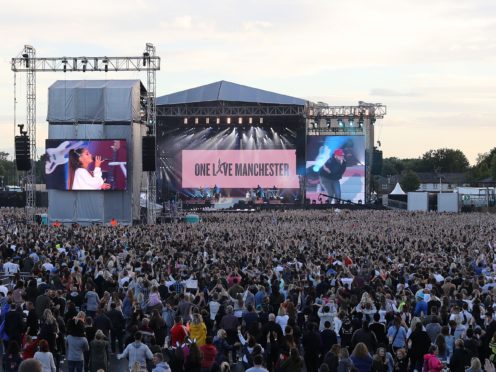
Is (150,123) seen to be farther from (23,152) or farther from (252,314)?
(252,314)

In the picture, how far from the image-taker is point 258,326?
11.7 meters

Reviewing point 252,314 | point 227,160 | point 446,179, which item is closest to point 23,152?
point 227,160

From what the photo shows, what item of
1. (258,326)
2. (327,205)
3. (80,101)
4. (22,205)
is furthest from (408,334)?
(22,205)

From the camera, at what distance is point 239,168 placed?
6644 centimetres

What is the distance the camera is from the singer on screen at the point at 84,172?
4859 cm

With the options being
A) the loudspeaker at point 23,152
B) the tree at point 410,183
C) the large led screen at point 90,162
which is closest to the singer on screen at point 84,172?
the large led screen at point 90,162

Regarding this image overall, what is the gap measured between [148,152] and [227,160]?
2265cm

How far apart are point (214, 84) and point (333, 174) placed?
422 inches

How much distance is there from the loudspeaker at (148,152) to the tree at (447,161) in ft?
385

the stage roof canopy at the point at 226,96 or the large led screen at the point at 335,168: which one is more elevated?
the stage roof canopy at the point at 226,96

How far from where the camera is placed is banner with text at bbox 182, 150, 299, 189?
6575 cm

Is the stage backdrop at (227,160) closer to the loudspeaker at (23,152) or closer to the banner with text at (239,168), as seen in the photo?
the banner with text at (239,168)

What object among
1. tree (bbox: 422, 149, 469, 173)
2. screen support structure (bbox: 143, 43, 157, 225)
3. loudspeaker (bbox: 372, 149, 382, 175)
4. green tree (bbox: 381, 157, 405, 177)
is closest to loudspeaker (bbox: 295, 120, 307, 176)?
loudspeaker (bbox: 372, 149, 382, 175)

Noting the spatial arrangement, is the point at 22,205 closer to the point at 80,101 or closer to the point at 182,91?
the point at 182,91
